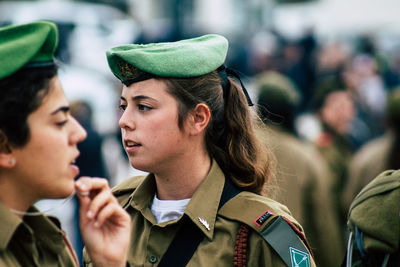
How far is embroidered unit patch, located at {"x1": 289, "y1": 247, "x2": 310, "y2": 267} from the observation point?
3180mm

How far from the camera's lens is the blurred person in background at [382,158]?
18.1ft

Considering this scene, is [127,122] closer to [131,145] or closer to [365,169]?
[131,145]

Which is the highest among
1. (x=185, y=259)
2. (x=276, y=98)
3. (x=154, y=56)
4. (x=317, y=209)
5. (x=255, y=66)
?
(x=154, y=56)

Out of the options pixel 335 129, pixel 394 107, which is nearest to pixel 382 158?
pixel 394 107

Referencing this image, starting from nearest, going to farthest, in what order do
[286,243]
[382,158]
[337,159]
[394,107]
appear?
[286,243] < [394,107] < [382,158] < [337,159]

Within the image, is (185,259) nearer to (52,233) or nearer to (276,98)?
(52,233)

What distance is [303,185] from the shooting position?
574 cm

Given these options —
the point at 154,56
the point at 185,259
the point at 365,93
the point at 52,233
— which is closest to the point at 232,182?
the point at 185,259

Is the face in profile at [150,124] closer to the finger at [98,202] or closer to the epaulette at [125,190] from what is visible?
the epaulette at [125,190]

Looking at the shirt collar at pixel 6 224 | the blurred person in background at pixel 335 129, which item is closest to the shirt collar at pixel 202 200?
the shirt collar at pixel 6 224

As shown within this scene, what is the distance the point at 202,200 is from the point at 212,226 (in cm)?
16

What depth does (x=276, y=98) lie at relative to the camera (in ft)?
19.3

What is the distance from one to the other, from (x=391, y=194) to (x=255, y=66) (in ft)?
41.3

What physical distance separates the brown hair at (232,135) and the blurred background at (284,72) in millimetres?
2205
